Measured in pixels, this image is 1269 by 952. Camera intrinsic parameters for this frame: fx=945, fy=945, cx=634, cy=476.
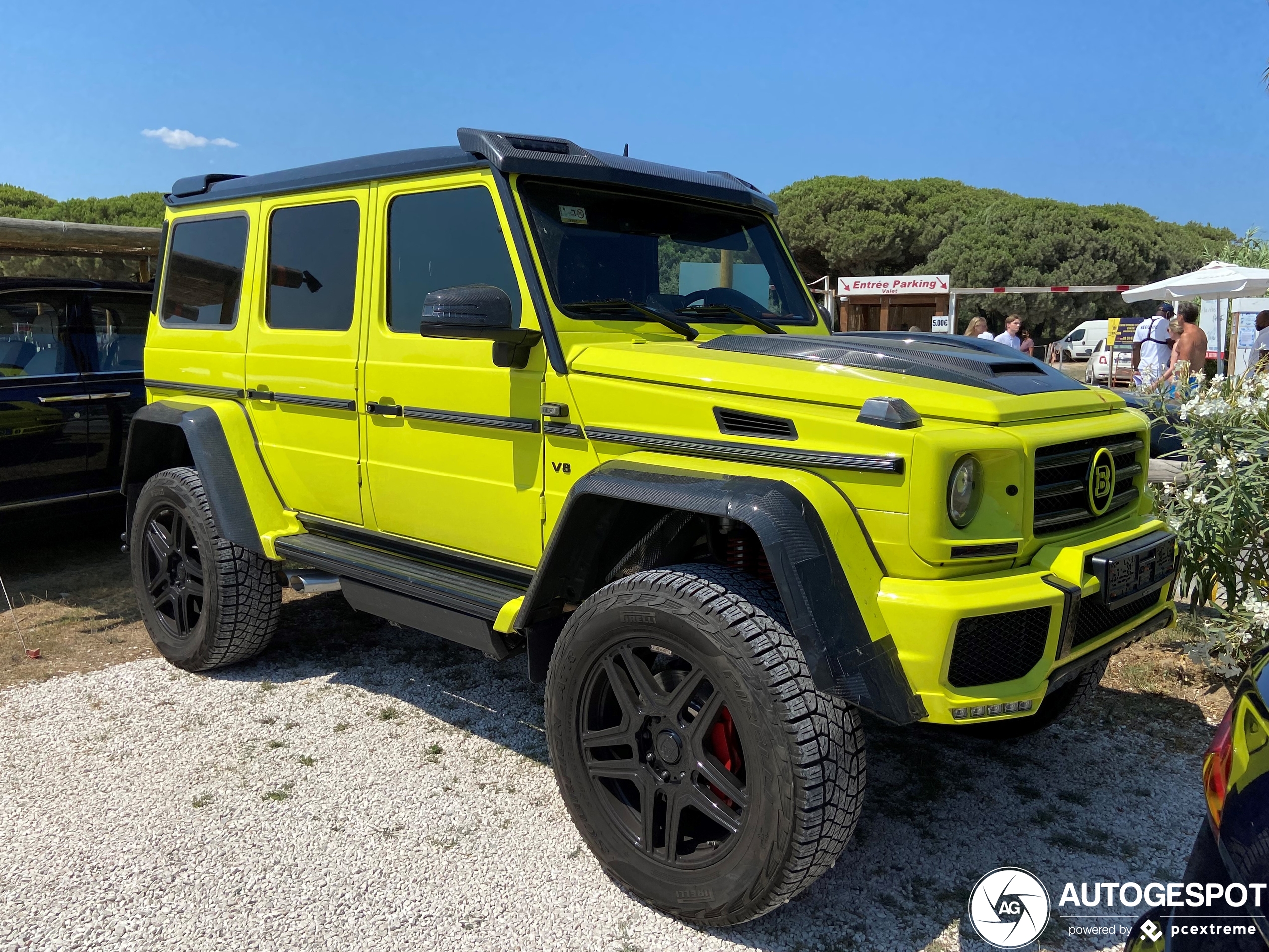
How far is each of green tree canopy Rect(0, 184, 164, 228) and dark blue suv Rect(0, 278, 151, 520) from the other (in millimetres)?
17681

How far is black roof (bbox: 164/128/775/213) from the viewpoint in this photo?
10.5ft

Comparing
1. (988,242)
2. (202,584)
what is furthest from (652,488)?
(988,242)

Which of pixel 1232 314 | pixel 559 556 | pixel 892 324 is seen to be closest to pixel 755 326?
pixel 559 556

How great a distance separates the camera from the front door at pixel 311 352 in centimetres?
379

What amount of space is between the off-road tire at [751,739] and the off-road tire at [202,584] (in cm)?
223

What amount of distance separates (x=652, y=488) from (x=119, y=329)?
5.27 meters

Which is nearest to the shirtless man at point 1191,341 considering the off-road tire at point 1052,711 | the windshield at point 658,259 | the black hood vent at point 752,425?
the off-road tire at point 1052,711

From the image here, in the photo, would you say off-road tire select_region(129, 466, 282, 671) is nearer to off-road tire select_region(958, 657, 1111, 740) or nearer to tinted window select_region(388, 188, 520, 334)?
tinted window select_region(388, 188, 520, 334)

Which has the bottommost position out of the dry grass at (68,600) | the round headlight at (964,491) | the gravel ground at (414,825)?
the gravel ground at (414,825)

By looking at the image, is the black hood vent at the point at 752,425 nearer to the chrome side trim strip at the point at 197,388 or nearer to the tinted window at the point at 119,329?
the chrome side trim strip at the point at 197,388

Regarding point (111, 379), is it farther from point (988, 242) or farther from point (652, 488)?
point (988, 242)

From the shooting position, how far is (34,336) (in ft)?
19.7

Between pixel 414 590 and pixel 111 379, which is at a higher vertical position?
pixel 111 379

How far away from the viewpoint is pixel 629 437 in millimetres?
2904
